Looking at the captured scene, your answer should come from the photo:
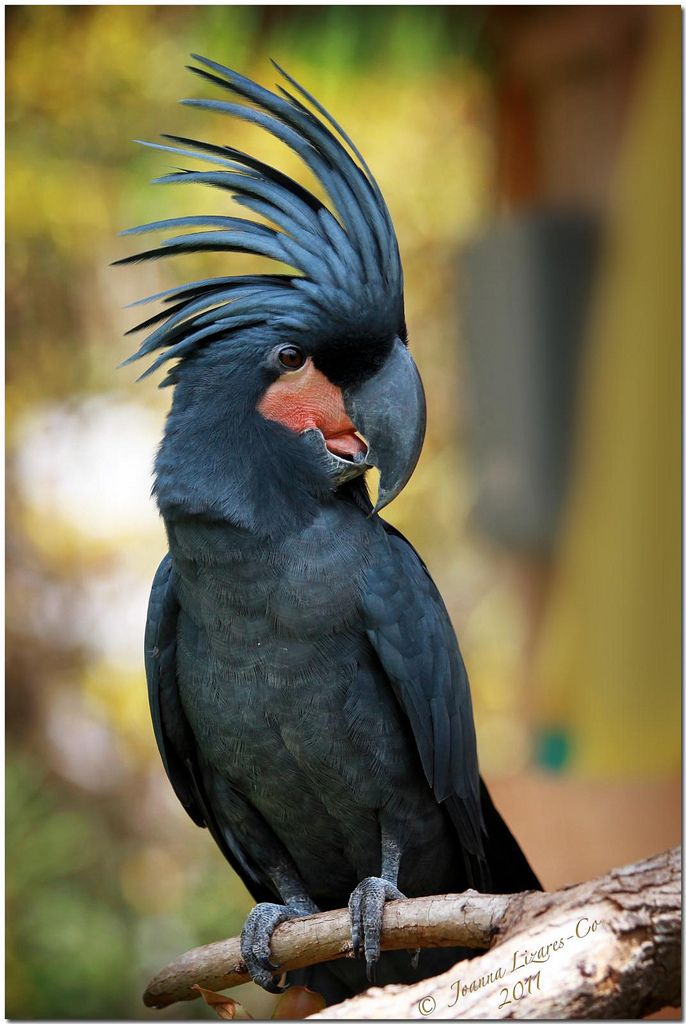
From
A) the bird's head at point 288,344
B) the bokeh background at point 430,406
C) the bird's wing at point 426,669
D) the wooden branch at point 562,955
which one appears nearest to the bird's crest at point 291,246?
the bird's head at point 288,344

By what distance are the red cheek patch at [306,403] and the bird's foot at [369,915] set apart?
535mm

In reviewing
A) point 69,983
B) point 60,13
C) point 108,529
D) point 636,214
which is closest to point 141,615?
point 108,529

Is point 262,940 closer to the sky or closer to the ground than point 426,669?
closer to the ground

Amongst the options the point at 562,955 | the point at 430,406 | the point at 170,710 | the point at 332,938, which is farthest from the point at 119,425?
the point at 562,955

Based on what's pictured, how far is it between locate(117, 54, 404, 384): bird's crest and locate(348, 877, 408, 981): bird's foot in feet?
2.19

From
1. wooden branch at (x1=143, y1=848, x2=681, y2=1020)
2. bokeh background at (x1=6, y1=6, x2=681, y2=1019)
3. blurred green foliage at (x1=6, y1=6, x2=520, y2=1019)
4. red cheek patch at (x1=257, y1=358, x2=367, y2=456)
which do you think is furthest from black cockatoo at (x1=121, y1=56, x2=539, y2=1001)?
blurred green foliage at (x1=6, y1=6, x2=520, y2=1019)

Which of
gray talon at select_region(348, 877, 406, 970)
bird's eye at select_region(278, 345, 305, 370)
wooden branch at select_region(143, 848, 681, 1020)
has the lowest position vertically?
gray talon at select_region(348, 877, 406, 970)

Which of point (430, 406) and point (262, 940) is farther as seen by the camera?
point (430, 406)

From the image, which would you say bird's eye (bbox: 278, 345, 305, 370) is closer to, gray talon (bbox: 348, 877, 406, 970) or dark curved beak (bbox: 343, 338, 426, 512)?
dark curved beak (bbox: 343, 338, 426, 512)

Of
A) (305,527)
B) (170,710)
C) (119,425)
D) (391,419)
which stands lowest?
(170,710)

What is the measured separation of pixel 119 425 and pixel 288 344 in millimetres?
1700

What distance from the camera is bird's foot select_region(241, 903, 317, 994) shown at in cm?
125

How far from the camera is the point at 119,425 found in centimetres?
275

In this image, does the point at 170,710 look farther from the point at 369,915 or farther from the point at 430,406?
the point at 430,406
